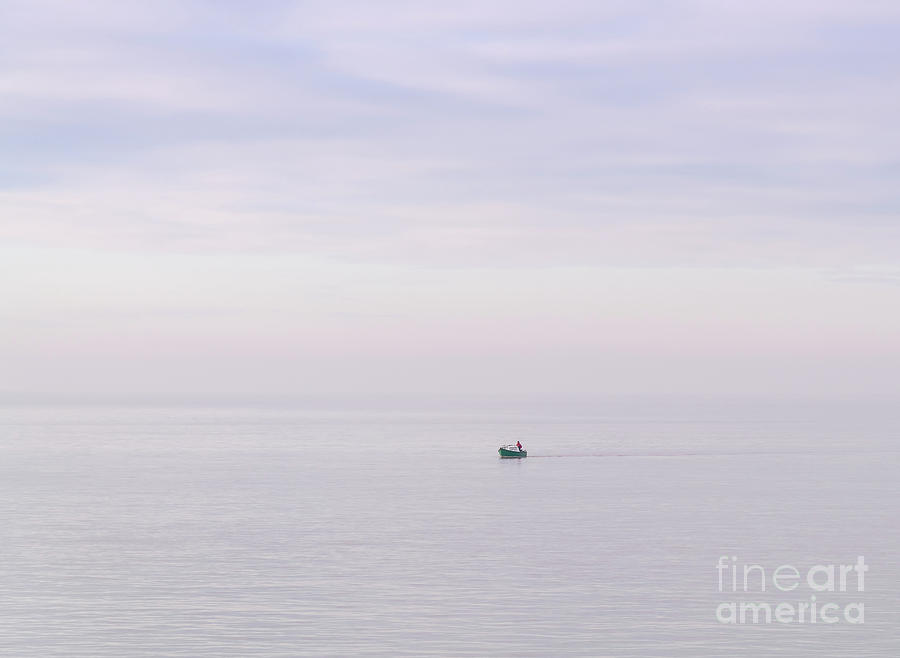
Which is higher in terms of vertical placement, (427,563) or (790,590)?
(427,563)

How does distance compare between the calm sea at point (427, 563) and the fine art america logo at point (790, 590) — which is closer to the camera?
the calm sea at point (427, 563)

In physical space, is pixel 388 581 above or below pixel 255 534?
below

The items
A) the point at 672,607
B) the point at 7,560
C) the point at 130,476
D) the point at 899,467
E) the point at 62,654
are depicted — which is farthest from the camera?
the point at 899,467

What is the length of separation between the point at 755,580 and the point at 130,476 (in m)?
111

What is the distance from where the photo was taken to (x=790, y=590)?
277 ft

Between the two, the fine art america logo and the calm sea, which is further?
the fine art america logo

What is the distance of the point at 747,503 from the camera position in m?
136

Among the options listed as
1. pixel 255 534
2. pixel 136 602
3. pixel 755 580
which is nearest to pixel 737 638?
pixel 755 580

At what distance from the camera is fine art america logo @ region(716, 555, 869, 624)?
252 feet

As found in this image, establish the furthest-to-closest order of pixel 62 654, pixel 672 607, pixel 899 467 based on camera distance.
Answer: pixel 899 467 → pixel 672 607 → pixel 62 654

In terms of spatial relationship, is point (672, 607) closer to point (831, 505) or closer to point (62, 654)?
point (62, 654)

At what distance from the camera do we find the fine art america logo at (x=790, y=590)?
76812mm

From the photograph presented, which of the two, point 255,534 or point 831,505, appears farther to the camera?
point 831,505

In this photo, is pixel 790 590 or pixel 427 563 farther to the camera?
pixel 427 563
